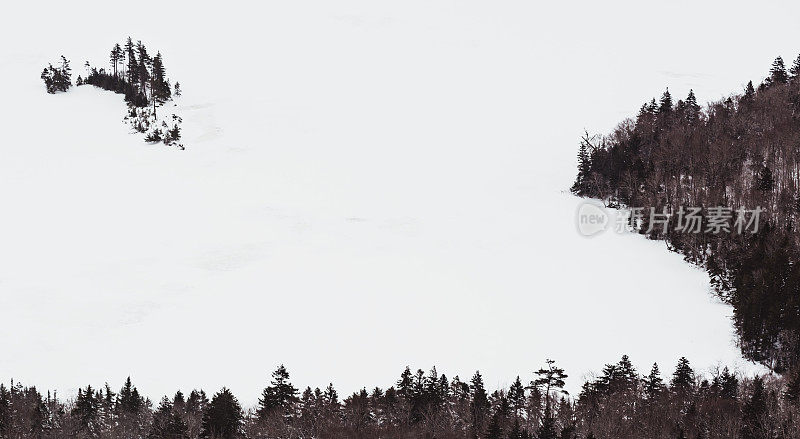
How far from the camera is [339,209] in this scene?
84.1 m

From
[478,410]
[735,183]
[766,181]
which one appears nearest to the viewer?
[478,410]

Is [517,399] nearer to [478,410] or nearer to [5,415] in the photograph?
[478,410]

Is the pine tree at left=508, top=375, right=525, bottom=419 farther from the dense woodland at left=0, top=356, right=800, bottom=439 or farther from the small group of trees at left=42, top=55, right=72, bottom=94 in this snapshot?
the small group of trees at left=42, top=55, right=72, bottom=94

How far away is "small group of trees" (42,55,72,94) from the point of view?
11225 cm

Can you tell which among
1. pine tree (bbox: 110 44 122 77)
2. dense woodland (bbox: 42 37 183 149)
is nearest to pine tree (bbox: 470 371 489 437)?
dense woodland (bbox: 42 37 183 149)

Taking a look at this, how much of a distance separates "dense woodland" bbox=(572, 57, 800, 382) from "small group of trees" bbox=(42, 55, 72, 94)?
88.9 m

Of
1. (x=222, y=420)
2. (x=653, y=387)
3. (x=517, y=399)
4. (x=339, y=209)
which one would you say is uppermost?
(x=339, y=209)


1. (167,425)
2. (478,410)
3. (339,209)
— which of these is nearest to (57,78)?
(339,209)

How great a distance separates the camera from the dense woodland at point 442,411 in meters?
37.4

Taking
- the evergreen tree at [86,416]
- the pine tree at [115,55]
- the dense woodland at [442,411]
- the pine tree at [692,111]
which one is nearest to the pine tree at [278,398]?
the dense woodland at [442,411]

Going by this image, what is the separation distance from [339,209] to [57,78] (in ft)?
208

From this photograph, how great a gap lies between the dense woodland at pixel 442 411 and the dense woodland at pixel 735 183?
17.1 ft

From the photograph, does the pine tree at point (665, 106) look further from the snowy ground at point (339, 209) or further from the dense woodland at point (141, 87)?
the dense woodland at point (141, 87)

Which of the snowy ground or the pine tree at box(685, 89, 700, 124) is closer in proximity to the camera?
the snowy ground
